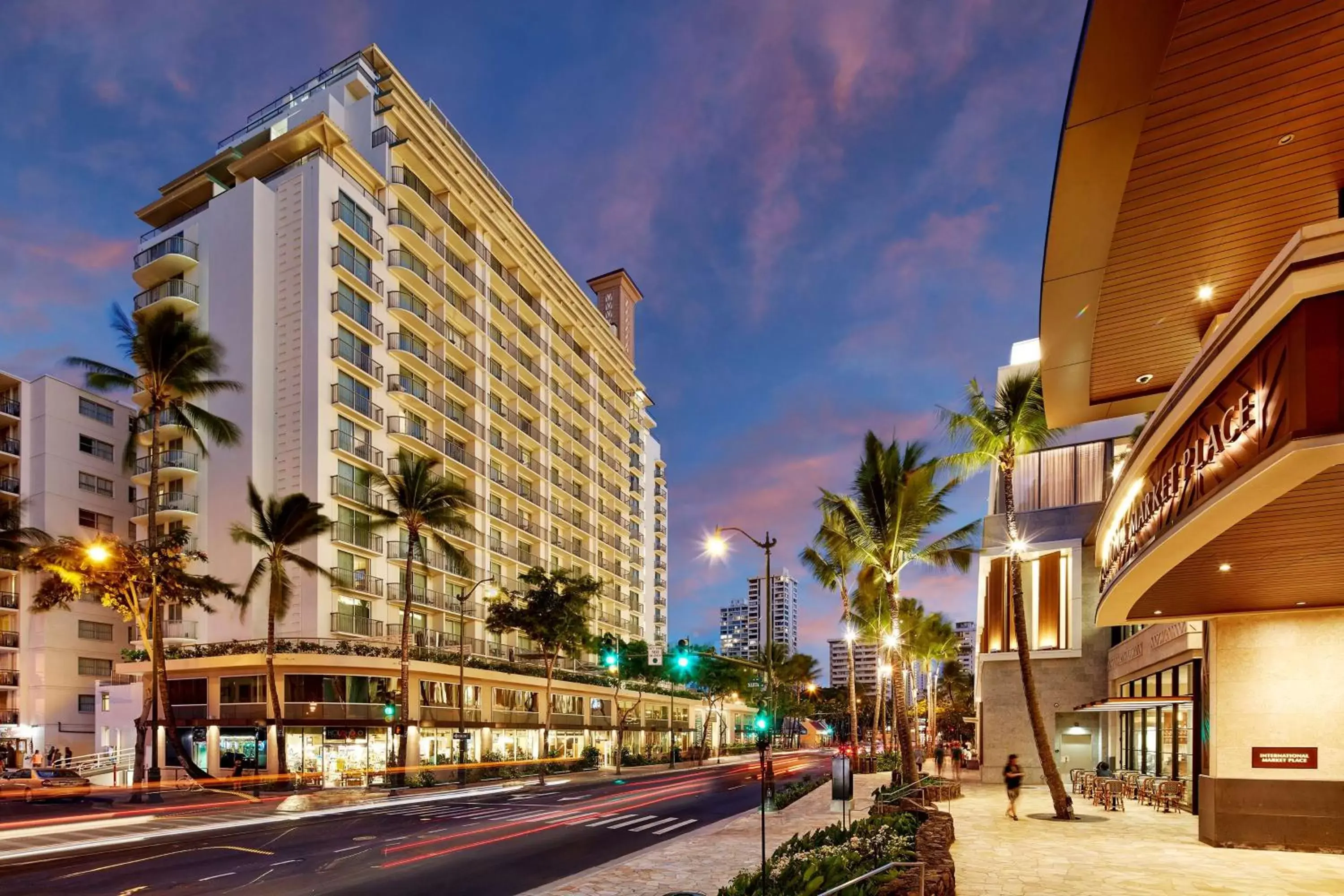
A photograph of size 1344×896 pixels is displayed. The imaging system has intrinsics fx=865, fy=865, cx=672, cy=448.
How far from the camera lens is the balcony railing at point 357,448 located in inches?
1876

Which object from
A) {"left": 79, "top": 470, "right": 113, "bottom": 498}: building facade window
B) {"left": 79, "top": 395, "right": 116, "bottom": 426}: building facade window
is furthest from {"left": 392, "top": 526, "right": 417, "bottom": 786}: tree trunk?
{"left": 79, "top": 395, "right": 116, "bottom": 426}: building facade window

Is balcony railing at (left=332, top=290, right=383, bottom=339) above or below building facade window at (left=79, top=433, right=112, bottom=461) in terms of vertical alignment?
above

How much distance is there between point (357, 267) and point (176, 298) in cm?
1059

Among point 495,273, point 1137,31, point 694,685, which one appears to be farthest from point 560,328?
point 1137,31

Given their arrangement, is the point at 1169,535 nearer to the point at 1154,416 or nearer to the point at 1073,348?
the point at 1154,416

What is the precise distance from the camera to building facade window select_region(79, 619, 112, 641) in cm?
5762

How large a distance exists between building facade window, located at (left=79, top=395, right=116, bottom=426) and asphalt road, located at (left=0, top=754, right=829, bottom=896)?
1743 inches

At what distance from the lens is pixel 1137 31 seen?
6746 mm

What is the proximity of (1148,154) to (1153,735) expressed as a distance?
24189 mm

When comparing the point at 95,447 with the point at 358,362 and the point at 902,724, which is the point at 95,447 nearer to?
the point at 358,362

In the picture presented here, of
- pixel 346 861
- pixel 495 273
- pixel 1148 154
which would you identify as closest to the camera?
pixel 1148 154

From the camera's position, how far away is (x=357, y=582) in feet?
160

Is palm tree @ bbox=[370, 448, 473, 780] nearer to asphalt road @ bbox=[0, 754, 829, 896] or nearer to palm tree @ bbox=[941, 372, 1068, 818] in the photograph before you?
asphalt road @ bbox=[0, 754, 829, 896]

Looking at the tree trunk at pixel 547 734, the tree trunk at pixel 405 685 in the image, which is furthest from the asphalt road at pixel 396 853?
the tree trunk at pixel 547 734
